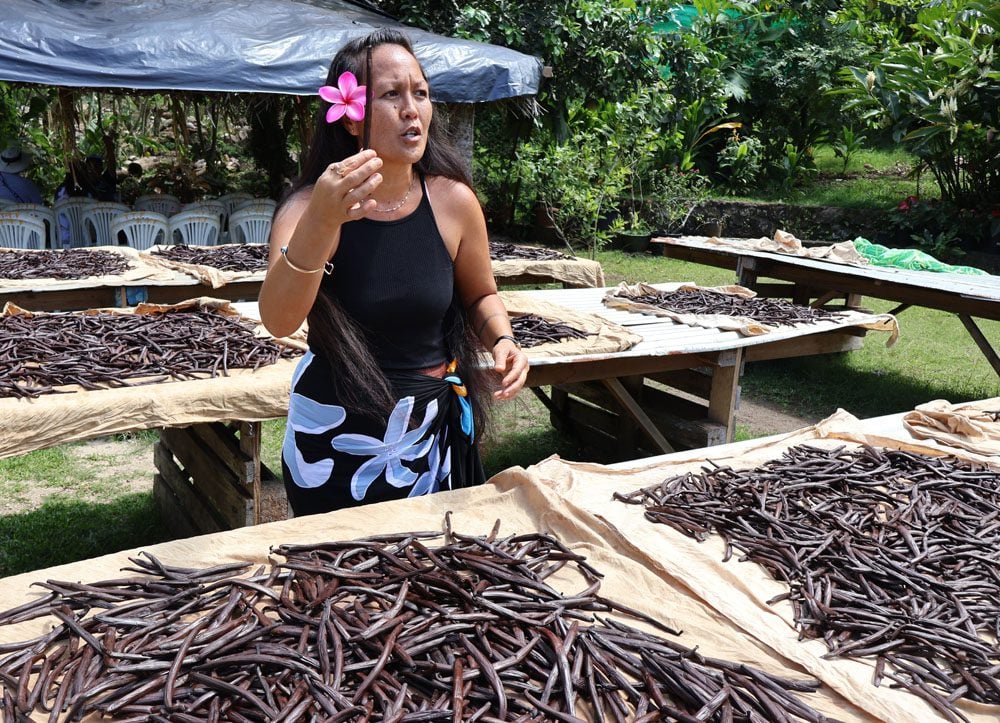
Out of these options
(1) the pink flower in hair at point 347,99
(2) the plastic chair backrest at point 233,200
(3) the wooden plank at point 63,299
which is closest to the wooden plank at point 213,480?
(3) the wooden plank at point 63,299

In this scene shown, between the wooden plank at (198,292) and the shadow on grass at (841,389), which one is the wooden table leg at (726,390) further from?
the wooden plank at (198,292)

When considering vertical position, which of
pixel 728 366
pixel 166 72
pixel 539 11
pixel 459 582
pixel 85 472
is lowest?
pixel 85 472

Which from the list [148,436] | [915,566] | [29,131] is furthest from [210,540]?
[29,131]

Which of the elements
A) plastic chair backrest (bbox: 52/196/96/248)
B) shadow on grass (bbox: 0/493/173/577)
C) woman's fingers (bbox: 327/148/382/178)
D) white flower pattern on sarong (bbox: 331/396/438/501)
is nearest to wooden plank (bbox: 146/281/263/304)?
shadow on grass (bbox: 0/493/173/577)

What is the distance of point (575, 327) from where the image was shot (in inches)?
201

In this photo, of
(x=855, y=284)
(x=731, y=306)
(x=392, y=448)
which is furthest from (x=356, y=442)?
(x=855, y=284)

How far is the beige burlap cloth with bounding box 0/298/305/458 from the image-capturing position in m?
3.40

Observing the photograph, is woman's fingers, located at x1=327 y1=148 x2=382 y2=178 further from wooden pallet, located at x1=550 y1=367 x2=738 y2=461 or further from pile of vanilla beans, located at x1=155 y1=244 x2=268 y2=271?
pile of vanilla beans, located at x1=155 y1=244 x2=268 y2=271

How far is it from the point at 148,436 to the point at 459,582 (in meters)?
5.17

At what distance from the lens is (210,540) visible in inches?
83.0

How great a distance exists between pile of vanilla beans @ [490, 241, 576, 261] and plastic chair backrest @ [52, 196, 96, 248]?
4817 mm

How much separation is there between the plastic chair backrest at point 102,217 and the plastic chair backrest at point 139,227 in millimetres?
410

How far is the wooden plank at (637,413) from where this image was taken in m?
5.18

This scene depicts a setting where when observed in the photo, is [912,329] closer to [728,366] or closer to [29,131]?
[728,366]
